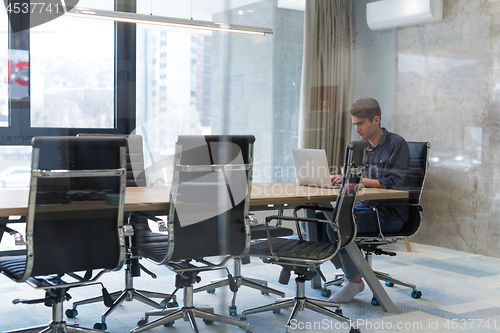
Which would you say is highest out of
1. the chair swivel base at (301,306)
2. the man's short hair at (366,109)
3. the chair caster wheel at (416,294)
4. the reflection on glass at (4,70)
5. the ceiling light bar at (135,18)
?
the ceiling light bar at (135,18)

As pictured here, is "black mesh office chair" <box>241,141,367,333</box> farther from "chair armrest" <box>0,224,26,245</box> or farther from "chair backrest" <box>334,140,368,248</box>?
"chair armrest" <box>0,224,26,245</box>

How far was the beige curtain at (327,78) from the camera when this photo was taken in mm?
5797

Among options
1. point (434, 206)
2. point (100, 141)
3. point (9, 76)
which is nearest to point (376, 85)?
point (434, 206)

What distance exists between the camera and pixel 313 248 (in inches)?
116

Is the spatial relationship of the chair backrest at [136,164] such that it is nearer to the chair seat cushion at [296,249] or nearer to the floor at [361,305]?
the floor at [361,305]

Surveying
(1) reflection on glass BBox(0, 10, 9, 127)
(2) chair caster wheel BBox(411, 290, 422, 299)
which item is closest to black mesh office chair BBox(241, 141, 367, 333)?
(2) chair caster wheel BBox(411, 290, 422, 299)

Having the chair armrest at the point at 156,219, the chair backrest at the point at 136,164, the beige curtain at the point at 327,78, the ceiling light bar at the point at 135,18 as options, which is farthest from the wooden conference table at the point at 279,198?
the beige curtain at the point at 327,78

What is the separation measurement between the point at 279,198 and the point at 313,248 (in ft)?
1.15

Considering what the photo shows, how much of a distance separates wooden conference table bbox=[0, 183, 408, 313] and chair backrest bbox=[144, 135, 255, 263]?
0.16 metres

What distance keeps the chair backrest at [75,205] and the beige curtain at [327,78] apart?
359cm

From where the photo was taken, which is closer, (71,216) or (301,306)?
(71,216)

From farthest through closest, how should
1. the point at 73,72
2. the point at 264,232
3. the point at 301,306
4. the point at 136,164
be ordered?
1. the point at 73,72
2. the point at 136,164
3. the point at 264,232
4. the point at 301,306

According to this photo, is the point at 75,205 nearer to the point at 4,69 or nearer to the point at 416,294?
the point at 416,294

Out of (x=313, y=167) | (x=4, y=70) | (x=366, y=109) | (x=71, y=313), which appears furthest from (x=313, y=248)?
(x=4, y=70)
